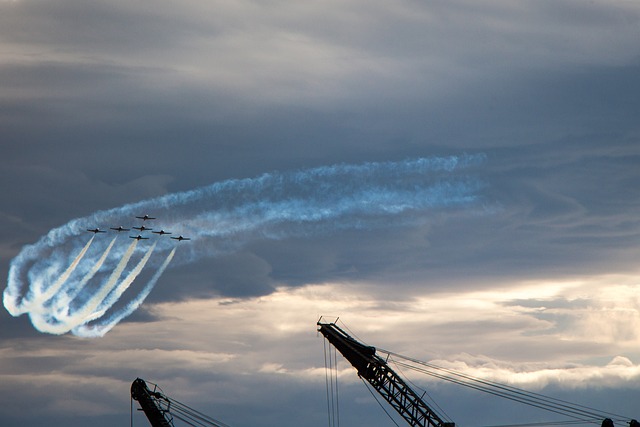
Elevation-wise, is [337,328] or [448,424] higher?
[337,328]

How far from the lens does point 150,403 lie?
196750 mm

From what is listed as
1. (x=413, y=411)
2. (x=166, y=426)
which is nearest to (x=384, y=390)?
(x=413, y=411)

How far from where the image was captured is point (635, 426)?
18962 centimetres

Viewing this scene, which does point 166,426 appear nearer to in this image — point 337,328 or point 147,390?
point 147,390

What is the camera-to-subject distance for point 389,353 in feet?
655

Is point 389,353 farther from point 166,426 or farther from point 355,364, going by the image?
point 166,426

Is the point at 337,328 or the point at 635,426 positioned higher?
the point at 337,328

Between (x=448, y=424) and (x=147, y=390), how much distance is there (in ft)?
138

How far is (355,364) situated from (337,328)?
561cm

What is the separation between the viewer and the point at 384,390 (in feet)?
649

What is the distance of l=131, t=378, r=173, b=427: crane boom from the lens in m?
196

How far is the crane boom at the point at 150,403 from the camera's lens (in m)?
196

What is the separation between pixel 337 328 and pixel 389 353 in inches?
323

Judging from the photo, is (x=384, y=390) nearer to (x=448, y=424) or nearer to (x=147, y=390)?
(x=448, y=424)
